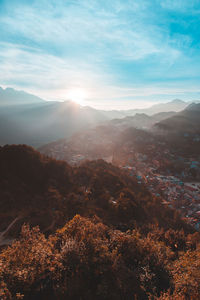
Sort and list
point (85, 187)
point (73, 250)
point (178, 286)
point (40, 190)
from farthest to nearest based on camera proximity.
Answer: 1. point (85, 187)
2. point (40, 190)
3. point (73, 250)
4. point (178, 286)

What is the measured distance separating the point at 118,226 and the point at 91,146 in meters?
75.1

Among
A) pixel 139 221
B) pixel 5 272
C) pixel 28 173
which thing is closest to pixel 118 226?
pixel 139 221

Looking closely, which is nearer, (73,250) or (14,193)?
(73,250)

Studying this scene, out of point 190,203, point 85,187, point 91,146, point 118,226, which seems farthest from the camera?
point 91,146

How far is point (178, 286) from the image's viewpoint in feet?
21.0

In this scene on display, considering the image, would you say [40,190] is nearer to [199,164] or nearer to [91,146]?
[199,164]

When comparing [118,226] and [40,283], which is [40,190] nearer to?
[118,226]

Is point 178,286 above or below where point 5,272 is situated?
below

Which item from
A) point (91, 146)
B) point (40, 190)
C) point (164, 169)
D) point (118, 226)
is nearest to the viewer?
point (118, 226)

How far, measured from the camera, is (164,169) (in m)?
51.2

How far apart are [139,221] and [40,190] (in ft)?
48.7

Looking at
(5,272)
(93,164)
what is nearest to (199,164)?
(93,164)

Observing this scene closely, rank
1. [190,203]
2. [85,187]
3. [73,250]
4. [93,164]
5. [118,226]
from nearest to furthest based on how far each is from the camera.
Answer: [73,250] < [118,226] < [85,187] < [190,203] < [93,164]

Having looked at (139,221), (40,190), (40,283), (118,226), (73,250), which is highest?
(73,250)
